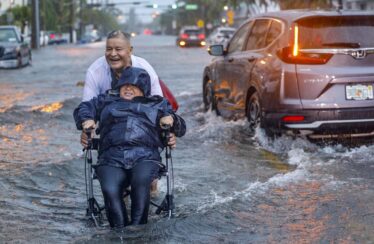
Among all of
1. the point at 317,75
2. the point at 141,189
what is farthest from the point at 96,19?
the point at 141,189

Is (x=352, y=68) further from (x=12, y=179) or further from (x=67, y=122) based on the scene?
(x=67, y=122)

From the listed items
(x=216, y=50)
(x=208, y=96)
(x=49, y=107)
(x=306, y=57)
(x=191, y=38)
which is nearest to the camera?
(x=306, y=57)

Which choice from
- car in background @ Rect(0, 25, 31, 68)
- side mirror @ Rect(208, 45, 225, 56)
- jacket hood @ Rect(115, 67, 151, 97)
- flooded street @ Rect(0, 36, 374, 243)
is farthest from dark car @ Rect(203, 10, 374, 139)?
car in background @ Rect(0, 25, 31, 68)

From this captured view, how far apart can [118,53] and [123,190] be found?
100 cm

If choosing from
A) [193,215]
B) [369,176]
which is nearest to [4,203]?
[193,215]

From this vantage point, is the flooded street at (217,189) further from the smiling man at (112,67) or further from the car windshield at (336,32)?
the car windshield at (336,32)

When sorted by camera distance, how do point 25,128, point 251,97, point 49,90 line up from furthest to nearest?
point 49,90 → point 25,128 → point 251,97

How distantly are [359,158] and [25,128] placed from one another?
4892mm

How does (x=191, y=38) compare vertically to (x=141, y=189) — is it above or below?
below

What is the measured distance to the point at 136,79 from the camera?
567 cm

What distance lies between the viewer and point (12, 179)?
25.2ft

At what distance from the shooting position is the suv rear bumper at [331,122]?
28.0 ft

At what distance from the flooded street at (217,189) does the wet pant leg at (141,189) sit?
97 mm

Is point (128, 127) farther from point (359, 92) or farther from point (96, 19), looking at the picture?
point (96, 19)
